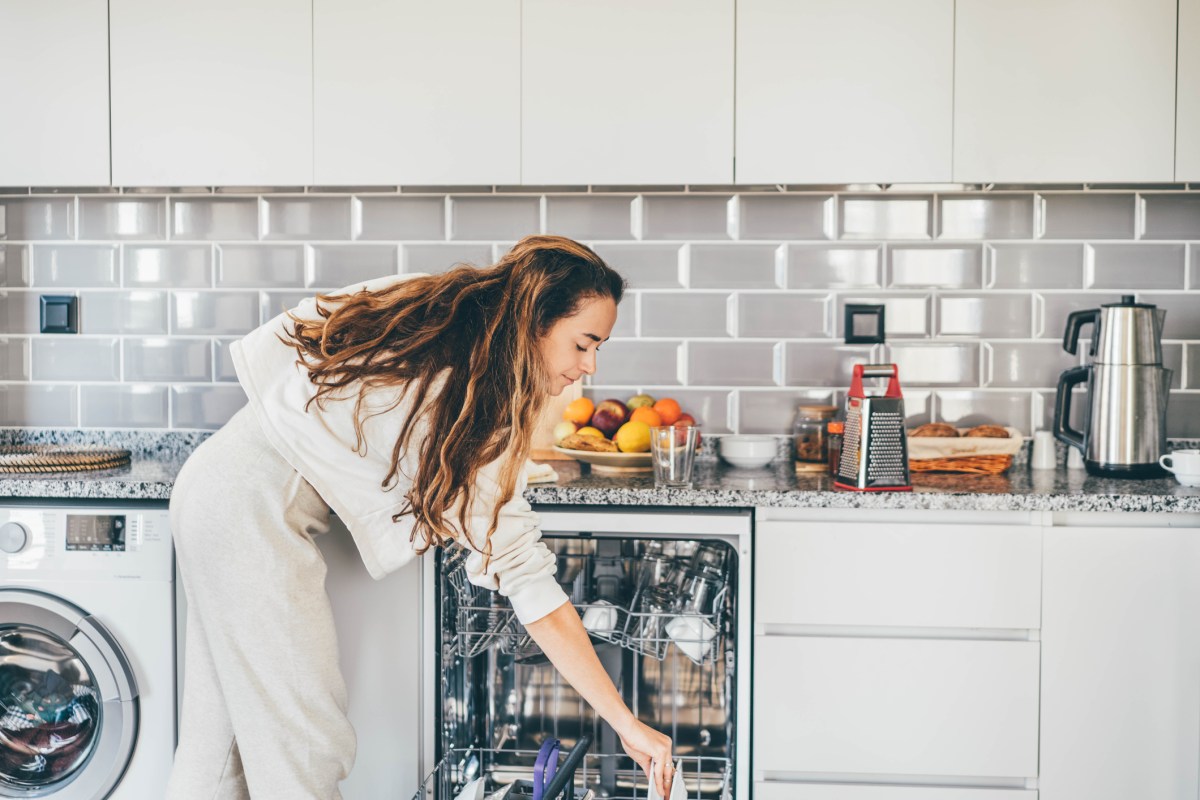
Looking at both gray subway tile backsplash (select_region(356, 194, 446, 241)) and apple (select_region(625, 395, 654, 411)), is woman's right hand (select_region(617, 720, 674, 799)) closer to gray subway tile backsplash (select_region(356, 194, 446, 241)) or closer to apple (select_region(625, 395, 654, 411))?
apple (select_region(625, 395, 654, 411))

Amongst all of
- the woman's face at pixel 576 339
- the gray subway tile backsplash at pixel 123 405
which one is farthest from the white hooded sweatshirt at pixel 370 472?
the gray subway tile backsplash at pixel 123 405

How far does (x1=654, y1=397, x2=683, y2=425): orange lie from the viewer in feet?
7.85

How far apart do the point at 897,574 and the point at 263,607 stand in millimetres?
1159

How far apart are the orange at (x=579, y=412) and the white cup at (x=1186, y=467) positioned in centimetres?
127

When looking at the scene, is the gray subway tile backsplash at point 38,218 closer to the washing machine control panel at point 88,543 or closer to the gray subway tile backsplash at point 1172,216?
the washing machine control panel at point 88,543

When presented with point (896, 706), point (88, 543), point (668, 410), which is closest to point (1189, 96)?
point (668, 410)

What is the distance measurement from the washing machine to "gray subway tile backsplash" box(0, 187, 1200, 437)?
71cm

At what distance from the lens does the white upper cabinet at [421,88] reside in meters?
2.22

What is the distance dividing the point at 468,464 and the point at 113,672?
110 centimetres

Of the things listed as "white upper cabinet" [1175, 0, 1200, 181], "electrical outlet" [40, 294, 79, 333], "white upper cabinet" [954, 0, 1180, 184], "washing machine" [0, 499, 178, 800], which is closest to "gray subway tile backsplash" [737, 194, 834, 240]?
"white upper cabinet" [954, 0, 1180, 184]

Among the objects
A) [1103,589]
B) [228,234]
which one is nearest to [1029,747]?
[1103,589]

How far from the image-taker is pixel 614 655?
2188mm

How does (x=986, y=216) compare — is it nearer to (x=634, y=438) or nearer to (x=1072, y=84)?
(x=1072, y=84)

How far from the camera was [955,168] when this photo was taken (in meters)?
2.18
